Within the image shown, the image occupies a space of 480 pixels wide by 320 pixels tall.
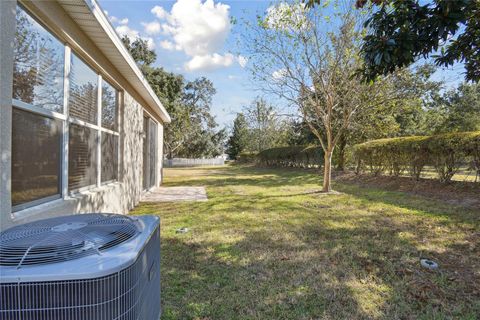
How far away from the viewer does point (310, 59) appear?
8250mm

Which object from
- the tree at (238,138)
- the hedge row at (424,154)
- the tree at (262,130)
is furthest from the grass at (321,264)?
the tree at (238,138)

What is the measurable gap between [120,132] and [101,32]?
249 centimetres

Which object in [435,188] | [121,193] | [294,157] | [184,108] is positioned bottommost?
[435,188]

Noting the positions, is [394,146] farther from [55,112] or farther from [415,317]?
[55,112]

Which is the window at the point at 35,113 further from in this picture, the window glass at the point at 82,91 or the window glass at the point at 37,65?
the window glass at the point at 82,91

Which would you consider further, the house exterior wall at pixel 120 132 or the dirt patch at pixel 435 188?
the dirt patch at pixel 435 188

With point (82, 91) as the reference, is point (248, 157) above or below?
below

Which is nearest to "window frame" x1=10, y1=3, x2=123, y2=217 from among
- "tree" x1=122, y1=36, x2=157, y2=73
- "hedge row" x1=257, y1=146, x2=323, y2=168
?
"hedge row" x1=257, y1=146, x2=323, y2=168

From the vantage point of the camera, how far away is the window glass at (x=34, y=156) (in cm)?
245

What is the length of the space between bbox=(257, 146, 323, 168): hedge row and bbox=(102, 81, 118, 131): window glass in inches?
499

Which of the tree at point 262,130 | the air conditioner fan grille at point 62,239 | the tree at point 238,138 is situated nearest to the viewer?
the air conditioner fan grille at point 62,239

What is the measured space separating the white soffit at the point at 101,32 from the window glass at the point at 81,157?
124 centimetres

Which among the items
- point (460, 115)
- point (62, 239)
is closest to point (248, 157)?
point (460, 115)

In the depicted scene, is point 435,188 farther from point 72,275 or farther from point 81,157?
point 72,275
